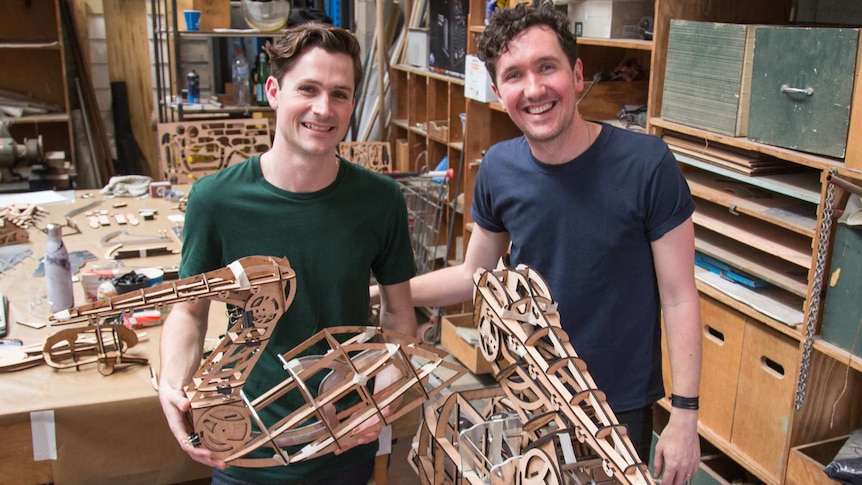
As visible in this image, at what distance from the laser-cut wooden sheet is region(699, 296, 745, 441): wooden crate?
2829 mm

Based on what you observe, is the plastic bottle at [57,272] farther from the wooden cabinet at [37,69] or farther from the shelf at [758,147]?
the wooden cabinet at [37,69]

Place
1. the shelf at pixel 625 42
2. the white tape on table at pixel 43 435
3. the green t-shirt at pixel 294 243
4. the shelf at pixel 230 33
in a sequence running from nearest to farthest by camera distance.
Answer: the green t-shirt at pixel 294 243 < the white tape on table at pixel 43 435 < the shelf at pixel 625 42 < the shelf at pixel 230 33

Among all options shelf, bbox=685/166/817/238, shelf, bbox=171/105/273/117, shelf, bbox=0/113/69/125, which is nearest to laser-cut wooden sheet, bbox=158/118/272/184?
shelf, bbox=171/105/273/117

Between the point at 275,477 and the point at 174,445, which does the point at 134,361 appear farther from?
the point at 275,477

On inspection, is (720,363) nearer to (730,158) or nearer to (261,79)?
(730,158)

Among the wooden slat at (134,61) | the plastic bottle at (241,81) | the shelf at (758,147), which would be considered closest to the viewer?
the shelf at (758,147)

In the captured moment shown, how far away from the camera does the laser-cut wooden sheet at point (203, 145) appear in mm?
4520

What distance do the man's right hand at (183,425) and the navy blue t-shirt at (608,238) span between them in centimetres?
80

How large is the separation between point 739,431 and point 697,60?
129cm

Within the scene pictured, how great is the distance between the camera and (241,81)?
5.61 m

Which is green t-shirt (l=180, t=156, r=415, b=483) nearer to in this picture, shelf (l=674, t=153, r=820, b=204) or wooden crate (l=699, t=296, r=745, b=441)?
A: shelf (l=674, t=153, r=820, b=204)

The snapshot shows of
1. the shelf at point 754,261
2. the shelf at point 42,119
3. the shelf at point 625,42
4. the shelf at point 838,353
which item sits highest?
the shelf at point 625,42

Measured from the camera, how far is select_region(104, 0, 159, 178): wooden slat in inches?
252

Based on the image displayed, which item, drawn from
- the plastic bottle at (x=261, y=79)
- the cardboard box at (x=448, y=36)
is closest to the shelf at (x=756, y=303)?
the cardboard box at (x=448, y=36)
